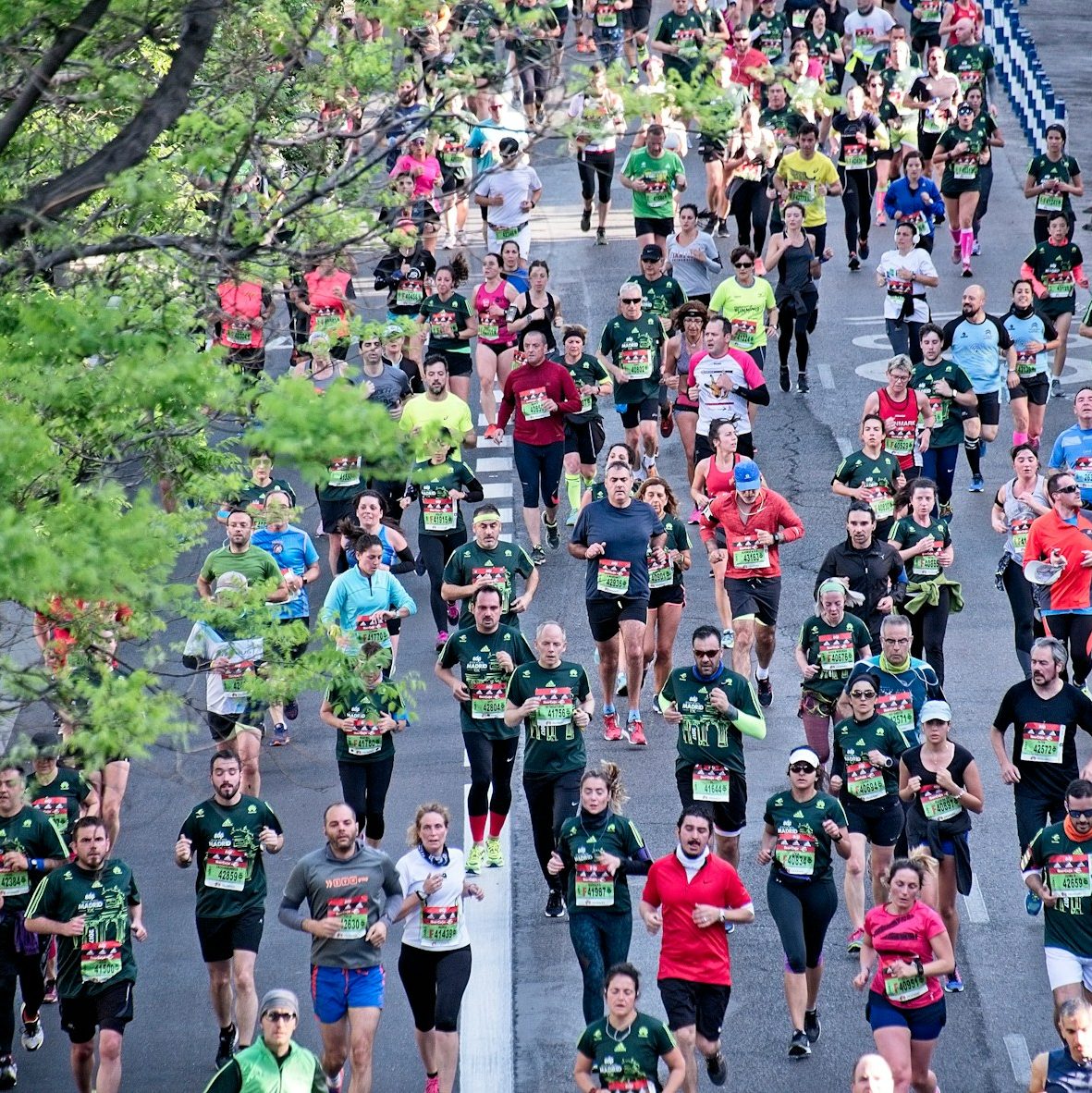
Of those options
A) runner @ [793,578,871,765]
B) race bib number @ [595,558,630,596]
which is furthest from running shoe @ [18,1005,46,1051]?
runner @ [793,578,871,765]

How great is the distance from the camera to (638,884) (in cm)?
1476

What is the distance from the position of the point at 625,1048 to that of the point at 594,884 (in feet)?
4.92

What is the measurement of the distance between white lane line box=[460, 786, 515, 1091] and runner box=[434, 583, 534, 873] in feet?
1.02

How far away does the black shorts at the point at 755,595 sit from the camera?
16516mm

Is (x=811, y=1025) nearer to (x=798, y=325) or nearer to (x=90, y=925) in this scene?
(x=90, y=925)

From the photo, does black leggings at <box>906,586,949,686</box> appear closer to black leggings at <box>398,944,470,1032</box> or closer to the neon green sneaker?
the neon green sneaker

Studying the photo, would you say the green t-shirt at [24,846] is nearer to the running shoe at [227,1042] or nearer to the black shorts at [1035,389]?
the running shoe at [227,1042]

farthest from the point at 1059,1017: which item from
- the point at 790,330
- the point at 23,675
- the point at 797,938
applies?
the point at 790,330

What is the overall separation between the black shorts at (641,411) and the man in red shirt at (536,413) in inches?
40.9

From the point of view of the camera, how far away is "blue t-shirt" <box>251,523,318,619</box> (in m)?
16.6

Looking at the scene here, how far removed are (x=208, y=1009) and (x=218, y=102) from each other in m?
5.47

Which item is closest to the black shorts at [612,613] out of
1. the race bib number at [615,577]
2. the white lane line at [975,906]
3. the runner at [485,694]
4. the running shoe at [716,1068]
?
the race bib number at [615,577]

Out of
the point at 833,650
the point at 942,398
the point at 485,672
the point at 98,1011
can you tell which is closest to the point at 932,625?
the point at 833,650

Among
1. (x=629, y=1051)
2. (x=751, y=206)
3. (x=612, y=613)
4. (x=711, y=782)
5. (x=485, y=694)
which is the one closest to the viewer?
(x=629, y=1051)
